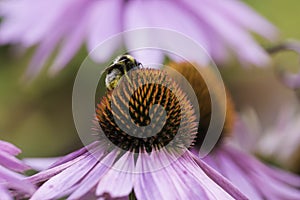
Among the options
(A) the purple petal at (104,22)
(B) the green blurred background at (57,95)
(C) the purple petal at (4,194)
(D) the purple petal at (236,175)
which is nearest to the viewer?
(C) the purple petal at (4,194)

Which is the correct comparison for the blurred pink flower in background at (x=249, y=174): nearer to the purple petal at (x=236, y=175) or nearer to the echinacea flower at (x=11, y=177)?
the purple petal at (x=236, y=175)

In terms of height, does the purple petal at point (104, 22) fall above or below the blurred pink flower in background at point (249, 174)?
above

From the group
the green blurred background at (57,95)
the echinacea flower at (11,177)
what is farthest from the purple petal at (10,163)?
the green blurred background at (57,95)

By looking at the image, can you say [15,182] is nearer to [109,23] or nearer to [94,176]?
[94,176]

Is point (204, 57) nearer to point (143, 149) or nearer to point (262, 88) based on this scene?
point (143, 149)

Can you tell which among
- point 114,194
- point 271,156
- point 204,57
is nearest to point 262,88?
point 271,156

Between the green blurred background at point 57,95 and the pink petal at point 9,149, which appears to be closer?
the pink petal at point 9,149

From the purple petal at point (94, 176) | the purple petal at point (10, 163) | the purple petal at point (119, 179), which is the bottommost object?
the purple petal at point (119, 179)
